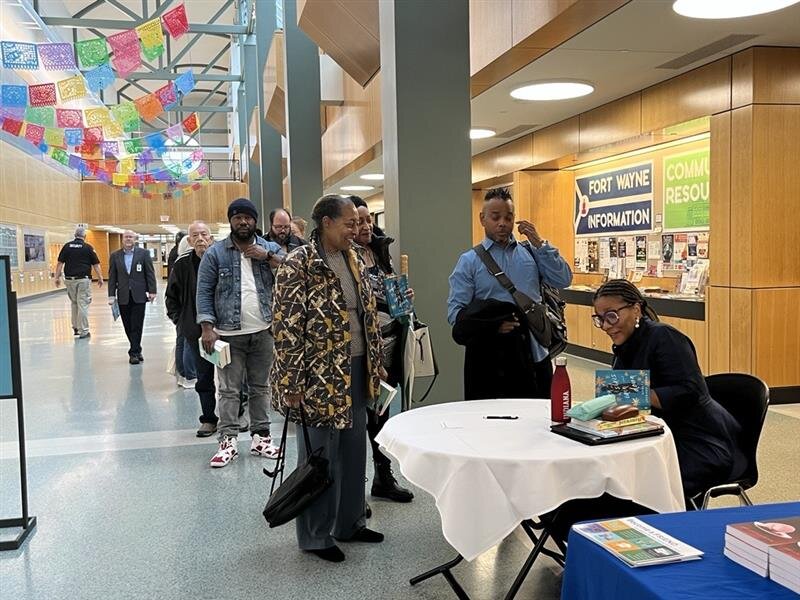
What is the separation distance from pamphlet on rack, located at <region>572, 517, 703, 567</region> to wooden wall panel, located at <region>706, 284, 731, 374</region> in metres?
5.44

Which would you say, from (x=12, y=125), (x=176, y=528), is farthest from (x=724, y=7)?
(x=12, y=125)

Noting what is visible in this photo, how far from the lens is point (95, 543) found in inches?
137

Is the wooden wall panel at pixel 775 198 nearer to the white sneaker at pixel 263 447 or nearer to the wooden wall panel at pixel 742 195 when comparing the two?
the wooden wall panel at pixel 742 195

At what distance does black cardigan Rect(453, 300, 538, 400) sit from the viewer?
3.43 m

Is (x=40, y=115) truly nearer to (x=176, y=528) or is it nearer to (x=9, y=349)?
(x=9, y=349)

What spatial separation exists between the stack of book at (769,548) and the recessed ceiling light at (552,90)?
6373 millimetres

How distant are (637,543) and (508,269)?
2.17m

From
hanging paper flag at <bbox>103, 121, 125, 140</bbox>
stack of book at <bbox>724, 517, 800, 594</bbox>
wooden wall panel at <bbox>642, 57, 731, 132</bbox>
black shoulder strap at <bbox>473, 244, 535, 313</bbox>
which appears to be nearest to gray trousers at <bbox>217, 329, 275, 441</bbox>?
black shoulder strap at <bbox>473, 244, 535, 313</bbox>

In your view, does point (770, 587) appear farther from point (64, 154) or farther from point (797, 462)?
point (64, 154)

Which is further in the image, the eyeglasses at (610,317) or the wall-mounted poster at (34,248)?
the wall-mounted poster at (34,248)

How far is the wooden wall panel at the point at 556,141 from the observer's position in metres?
9.02

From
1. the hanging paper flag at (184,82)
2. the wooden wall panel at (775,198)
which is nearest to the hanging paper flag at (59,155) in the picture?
the hanging paper flag at (184,82)

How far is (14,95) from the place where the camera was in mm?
12148

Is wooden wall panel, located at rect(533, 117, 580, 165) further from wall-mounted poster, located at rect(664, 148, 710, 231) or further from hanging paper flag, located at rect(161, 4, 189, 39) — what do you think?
hanging paper flag, located at rect(161, 4, 189, 39)
